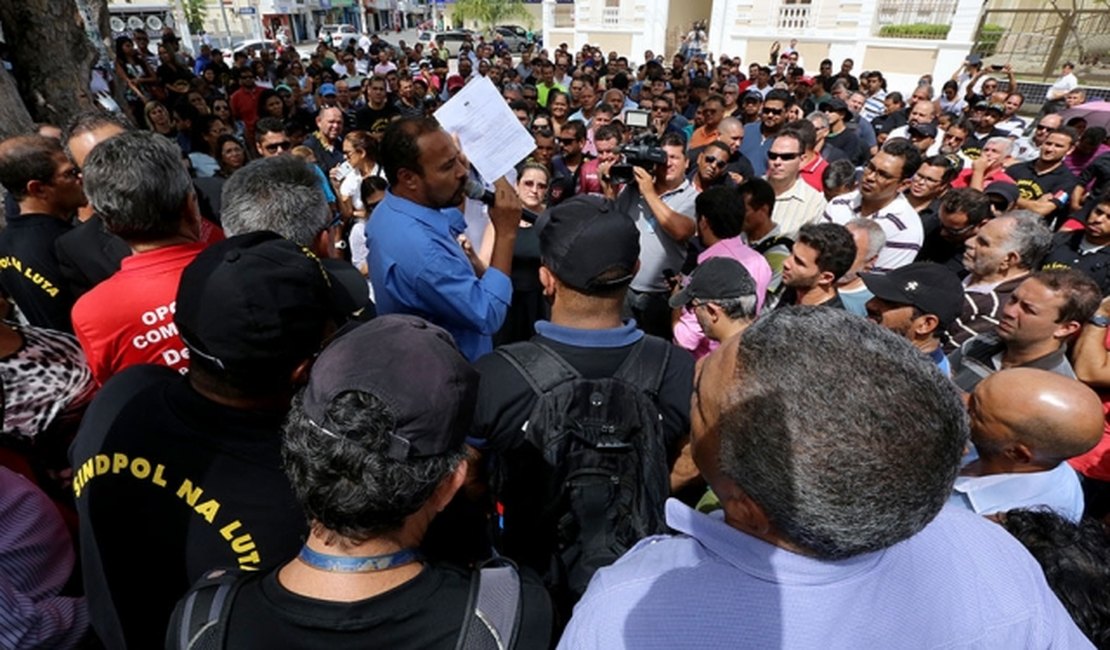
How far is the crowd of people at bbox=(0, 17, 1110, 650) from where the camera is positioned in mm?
879

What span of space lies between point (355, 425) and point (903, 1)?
24.7 metres

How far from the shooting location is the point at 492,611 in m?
1.00

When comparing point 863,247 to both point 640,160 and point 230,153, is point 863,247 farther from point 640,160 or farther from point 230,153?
point 230,153

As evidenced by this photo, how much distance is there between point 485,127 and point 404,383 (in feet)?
5.71

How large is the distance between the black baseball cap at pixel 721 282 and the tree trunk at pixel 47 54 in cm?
635

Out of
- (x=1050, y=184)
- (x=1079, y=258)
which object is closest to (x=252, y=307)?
(x=1079, y=258)

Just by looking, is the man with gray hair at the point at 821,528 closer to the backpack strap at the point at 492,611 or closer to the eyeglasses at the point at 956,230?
the backpack strap at the point at 492,611

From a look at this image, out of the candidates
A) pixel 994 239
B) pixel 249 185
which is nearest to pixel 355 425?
pixel 249 185

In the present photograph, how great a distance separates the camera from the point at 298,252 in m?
1.44

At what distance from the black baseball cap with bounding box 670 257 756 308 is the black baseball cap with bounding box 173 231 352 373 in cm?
162

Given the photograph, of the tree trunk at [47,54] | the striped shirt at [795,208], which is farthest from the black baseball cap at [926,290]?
the tree trunk at [47,54]

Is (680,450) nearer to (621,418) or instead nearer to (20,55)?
(621,418)

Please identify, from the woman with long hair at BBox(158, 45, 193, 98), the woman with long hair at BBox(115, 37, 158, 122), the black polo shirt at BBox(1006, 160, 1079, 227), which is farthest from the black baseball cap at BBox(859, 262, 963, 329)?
the woman with long hair at BBox(115, 37, 158, 122)

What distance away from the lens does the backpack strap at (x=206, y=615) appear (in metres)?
0.93
